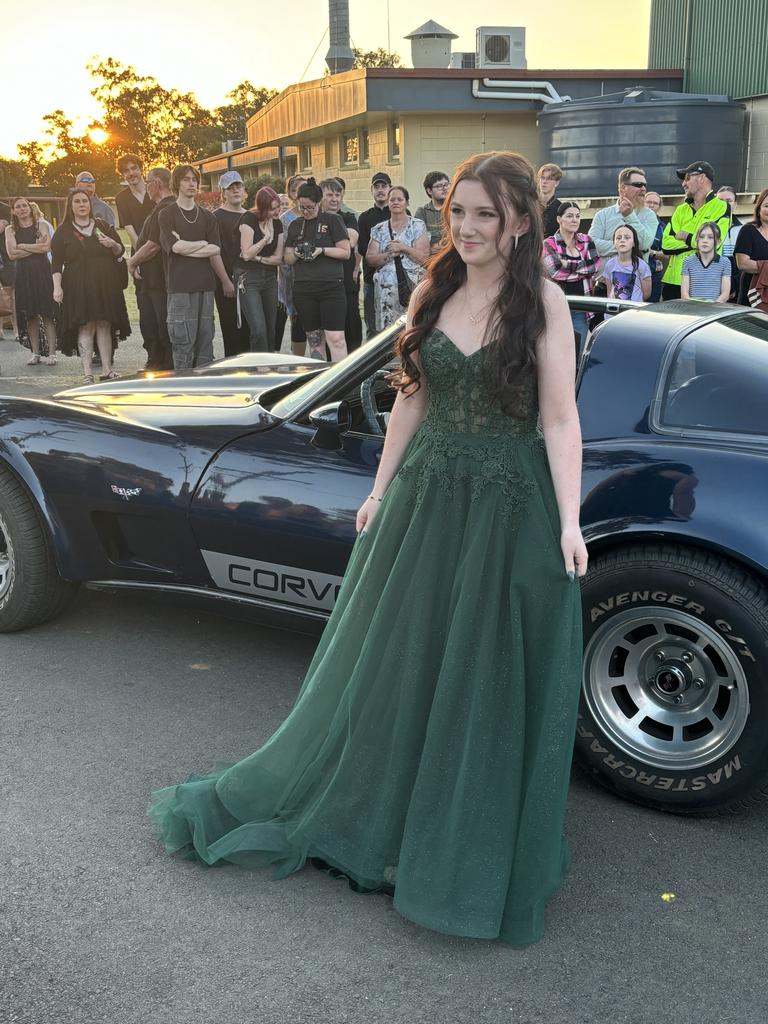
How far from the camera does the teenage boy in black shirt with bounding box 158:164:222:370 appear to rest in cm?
955

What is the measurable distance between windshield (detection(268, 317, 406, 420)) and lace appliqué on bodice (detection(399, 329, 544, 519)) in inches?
40.3

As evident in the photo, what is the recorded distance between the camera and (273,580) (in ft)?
12.8

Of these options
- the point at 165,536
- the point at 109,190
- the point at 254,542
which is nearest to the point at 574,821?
the point at 254,542

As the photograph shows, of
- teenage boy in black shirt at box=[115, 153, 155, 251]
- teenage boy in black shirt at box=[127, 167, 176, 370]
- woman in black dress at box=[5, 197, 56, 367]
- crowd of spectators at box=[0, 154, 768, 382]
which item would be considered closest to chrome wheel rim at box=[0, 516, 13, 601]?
crowd of spectators at box=[0, 154, 768, 382]

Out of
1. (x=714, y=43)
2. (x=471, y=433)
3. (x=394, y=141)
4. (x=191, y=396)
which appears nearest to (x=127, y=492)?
(x=191, y=396)

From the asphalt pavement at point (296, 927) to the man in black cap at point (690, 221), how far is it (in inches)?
270

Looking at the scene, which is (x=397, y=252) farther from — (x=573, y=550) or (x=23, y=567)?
(x=573, y=550)

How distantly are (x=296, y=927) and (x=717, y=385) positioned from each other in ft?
6.58

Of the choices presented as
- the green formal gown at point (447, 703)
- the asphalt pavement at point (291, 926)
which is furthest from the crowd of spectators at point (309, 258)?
the green formal gown at point (447, 703)

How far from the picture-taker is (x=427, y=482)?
2.79 m

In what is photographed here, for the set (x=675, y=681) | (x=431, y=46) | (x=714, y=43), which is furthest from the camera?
(x=431, y=46)

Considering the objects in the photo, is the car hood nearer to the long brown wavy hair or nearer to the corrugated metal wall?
the long brown wavy hair

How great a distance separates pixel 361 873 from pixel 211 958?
44 cm

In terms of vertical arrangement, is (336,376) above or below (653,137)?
below
